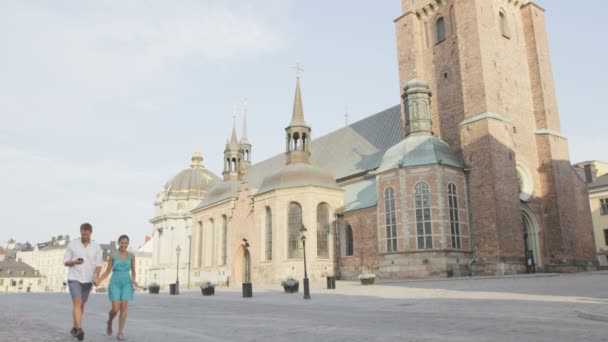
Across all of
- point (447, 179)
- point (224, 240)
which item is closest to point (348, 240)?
point (447, 179)

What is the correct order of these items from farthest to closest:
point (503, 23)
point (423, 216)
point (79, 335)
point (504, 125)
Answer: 1. point (503, 23)
2. point (504, 125)
3. point (423, 216)
4. point (79, 335)

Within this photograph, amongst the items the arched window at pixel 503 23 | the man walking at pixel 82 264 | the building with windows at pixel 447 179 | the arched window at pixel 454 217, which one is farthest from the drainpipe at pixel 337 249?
the man walking at pixel 82 264

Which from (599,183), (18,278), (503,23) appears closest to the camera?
(503,23)

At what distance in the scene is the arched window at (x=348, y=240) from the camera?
38.1 m

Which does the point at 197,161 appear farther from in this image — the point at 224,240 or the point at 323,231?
the point at 323,231

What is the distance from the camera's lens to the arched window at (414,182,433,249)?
3094 cm

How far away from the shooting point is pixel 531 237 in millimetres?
35250

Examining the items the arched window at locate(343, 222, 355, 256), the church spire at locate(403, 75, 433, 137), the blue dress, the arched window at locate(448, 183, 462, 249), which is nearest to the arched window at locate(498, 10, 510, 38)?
the church spire at locate(403, 75, 433, 137)

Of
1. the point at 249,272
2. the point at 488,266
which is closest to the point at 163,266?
the point at 249,272

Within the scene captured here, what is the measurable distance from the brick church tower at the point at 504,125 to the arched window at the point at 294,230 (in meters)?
12.4

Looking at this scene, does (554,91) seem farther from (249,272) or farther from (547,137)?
(249,272)

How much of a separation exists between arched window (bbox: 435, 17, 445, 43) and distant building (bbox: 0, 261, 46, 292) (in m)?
96.2

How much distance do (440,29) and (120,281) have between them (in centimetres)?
3489

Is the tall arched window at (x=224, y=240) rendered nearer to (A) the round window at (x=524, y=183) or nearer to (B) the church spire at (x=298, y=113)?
(B) the church spire at (x=298, y=113)
